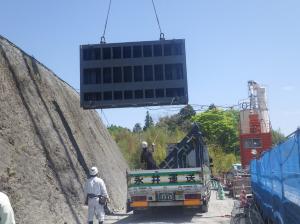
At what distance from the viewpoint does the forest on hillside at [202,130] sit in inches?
1832

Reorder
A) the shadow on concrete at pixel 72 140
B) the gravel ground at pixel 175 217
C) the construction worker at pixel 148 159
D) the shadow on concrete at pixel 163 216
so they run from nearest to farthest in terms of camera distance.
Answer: the gravel ground at pixel 175 217 → the shadow on concrete at pixel 163 216 → the construction worker at pixel 148 159 → the shadow on concrete at pixel 72 140

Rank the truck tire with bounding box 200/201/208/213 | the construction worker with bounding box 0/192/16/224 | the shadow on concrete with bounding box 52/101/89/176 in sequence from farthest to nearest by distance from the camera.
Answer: the shadow on concrete with bounding box 52/101/89/176
the truck tire with bounding box 200/201/208/213
the construction worker with bounding box 0/192/16/224

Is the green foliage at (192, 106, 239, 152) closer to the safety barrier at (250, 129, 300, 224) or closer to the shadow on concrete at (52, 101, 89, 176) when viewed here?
the shadow on concrete at (52, 101, 89, 176)

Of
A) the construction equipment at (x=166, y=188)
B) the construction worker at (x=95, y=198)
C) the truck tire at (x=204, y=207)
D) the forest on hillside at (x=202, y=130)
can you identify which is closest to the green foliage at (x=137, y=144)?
the forest on hillside at (x=202, y=130)

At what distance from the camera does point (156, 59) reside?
1920 centimetres

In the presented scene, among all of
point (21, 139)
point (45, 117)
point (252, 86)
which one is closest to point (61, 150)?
point (45, 117)

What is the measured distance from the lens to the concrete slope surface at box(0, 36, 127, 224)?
13.8 metres

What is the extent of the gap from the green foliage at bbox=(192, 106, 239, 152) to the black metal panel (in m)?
54.2

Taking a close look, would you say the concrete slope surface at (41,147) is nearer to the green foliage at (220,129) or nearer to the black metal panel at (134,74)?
the black metal panel at (134,74)

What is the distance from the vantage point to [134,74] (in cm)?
1941

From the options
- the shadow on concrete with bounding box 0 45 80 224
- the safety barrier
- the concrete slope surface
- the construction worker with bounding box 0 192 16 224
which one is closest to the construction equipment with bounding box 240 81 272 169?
the concrete slope surface

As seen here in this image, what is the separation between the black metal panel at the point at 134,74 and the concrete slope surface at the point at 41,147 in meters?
2.05

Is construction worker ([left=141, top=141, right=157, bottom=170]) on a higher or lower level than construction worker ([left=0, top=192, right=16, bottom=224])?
higher

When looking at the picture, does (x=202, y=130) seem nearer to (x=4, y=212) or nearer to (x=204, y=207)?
(x=204, y=207)
